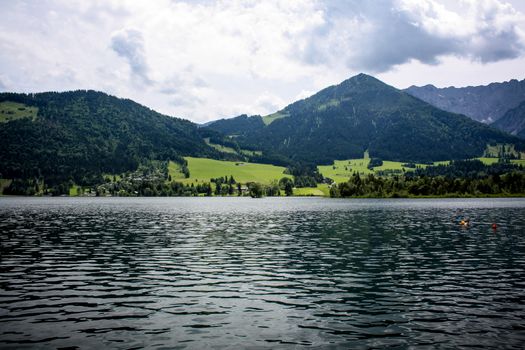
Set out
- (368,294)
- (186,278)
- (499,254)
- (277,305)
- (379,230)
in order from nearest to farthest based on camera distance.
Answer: (277,305)
(368,294)
(186,278)
(499,254)
(379,230)

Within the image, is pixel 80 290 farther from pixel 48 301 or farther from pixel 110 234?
pixel 110 234

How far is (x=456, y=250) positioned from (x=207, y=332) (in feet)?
144

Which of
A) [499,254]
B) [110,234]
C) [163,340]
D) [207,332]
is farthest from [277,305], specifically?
[110,234]

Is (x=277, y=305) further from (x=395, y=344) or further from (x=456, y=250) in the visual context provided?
(x=456, y=250)

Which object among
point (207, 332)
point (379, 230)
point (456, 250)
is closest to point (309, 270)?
point (207, 332)

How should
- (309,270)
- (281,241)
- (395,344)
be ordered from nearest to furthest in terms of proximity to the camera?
(395,344) < (309,270) < (281,241)

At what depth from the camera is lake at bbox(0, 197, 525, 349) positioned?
23859 millimetres

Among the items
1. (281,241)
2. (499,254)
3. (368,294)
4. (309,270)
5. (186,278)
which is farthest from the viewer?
(281,241)

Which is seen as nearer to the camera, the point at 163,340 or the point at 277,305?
the point at 163,340

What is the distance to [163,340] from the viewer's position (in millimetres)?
23297

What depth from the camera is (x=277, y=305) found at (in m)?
30.7

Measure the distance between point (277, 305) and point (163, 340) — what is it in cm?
964

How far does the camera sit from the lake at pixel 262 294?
23.9m

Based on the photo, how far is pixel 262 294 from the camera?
34125 millimetres
